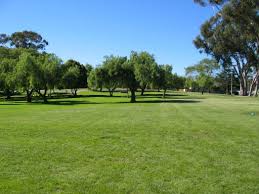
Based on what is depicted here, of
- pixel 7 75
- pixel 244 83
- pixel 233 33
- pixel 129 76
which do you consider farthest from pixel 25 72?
pixel 244 83

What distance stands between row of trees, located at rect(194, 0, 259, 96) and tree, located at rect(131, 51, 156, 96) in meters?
8.35

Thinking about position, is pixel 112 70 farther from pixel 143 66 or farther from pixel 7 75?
pixel 7 75

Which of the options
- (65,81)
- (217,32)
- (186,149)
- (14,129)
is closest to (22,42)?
(65,81)

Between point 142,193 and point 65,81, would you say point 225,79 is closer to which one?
point 65,81

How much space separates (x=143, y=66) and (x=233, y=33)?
12.0m

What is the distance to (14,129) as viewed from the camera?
15.1 m

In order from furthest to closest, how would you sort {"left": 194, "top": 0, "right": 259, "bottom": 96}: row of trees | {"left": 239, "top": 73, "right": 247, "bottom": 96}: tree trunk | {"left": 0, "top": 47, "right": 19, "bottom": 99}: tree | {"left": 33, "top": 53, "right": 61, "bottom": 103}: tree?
{"left": 239, "top": 73, "right": 247, "bottom": 96}: tree trunk < {"left": 0, "top": 47, "right": 19, "bottom": 99}: tree < {"left": 33, "top": 53, "right": 61, "bottom": 103}: tree < {"left": 194, "top": 0, "right": 259, "bottom": 96}: row of trees

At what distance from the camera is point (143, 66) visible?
49.3 meters

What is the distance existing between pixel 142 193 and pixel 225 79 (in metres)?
123

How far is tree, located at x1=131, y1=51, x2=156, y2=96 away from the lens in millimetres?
48938

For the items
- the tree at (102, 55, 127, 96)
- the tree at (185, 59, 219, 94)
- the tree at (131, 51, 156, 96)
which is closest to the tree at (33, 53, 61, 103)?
the tree at (102, 55, 127, 96)

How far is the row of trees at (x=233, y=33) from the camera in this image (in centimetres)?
2778

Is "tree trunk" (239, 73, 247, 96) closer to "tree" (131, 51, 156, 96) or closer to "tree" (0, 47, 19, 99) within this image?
"tree" (131, 51, 156, 96)

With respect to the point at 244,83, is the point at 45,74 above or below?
above
